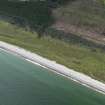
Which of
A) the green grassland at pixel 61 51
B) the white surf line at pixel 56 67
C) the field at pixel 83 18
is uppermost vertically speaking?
the white surf line at pixel 56 67

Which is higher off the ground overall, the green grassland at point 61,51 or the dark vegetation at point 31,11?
the green grassland at point 61,51

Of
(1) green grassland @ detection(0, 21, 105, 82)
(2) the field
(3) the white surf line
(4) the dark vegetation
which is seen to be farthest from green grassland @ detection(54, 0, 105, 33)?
Answer: (3) the white surf line

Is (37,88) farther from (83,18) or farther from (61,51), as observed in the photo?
(83,18)

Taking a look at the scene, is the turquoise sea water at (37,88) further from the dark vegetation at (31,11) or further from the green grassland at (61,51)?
the dark vegetation at (31,11)

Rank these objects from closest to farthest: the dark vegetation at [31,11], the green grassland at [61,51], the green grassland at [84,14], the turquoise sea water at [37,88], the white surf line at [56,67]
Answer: the turquoise sea water at [37,88] → the white surf line at [56,67] → the green grassland at [61,51] → the dark vegetation at [31,11] → the green grassland at [84,14]

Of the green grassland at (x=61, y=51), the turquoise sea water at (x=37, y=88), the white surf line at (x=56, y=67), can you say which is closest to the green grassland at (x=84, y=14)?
the green grassland at (x=61, y=51)

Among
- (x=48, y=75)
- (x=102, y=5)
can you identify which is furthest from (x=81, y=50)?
(x=102, y=5)

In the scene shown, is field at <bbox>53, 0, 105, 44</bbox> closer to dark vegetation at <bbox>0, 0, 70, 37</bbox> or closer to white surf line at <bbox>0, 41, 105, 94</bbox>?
dark vegetation at <bbox>0, 0, 70, 37</bbox>
